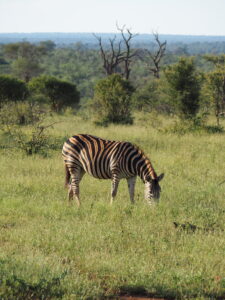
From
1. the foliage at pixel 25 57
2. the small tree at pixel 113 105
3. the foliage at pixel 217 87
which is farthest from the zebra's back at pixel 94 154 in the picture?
the foliage at pixel 25 57

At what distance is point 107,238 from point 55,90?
2376cm

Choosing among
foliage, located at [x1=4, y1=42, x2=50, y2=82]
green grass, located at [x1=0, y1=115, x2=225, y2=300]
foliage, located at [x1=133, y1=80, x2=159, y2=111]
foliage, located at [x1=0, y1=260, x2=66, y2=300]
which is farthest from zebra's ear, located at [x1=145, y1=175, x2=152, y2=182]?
foliage, located at [x1=4, y1=42, x2=50, y2=82]

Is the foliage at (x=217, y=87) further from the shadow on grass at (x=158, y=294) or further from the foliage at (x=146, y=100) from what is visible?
the shadow on grass at (x=158, y=294)

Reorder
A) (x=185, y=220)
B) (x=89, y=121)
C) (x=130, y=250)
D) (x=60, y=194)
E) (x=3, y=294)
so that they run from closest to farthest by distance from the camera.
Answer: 1. (x=3, y=294)
2. (x=130, y=250)
3. (x=185, y=220)
4. (x=60, y=194)
5. (x=89, y=121)

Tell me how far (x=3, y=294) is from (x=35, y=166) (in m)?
7.44

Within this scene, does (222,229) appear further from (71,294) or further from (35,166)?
(35,166)

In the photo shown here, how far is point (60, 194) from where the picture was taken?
9742 millimetres

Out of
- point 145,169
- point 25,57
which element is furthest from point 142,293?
point 25,57

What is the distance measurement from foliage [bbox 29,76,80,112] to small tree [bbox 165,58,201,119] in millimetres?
9776

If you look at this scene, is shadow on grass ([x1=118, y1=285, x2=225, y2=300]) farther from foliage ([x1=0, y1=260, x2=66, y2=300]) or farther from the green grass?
foliage ([x1=0, y1=260, x2=66, y2=300])

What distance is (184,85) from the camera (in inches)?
863

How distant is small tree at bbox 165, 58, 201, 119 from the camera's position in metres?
21.6

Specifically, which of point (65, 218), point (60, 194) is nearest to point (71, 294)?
point (65, 218)

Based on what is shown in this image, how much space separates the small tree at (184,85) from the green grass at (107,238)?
9.87 m
